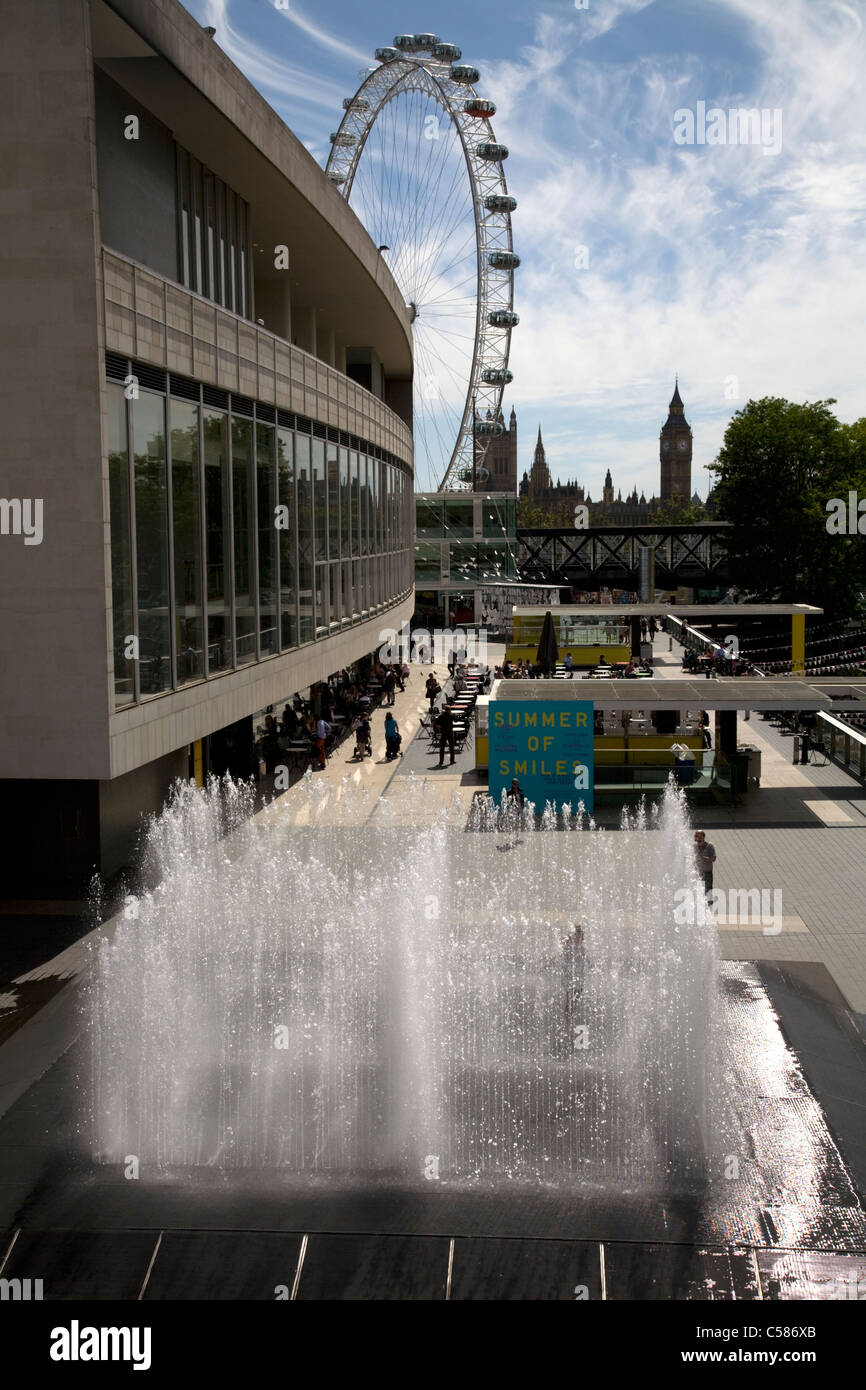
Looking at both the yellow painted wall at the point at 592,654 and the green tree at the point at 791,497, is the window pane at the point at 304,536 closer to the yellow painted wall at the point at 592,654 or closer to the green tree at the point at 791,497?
the yellow painted wall at the point at 592,654

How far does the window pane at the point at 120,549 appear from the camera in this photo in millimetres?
15430

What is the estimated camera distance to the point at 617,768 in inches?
997

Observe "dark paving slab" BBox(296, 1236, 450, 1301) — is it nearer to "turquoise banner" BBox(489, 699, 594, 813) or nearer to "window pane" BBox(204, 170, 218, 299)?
"turquoise banner" BBox(489, 699, 594, 813)

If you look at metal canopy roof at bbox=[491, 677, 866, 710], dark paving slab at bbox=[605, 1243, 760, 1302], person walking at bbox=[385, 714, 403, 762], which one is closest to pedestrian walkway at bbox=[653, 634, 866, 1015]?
metal canopy roof at bbox=[491, 677, 866, 710]

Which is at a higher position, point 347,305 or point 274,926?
point 347,305

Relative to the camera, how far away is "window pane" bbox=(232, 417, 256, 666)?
20.9 metres

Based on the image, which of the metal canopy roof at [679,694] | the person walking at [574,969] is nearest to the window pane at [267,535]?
the metal canopy roof at [679,694]

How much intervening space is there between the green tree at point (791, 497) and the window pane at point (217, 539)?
45752 millimetres

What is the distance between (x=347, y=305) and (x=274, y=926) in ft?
77.9

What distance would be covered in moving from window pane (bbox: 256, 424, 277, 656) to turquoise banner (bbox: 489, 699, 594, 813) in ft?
14.8
